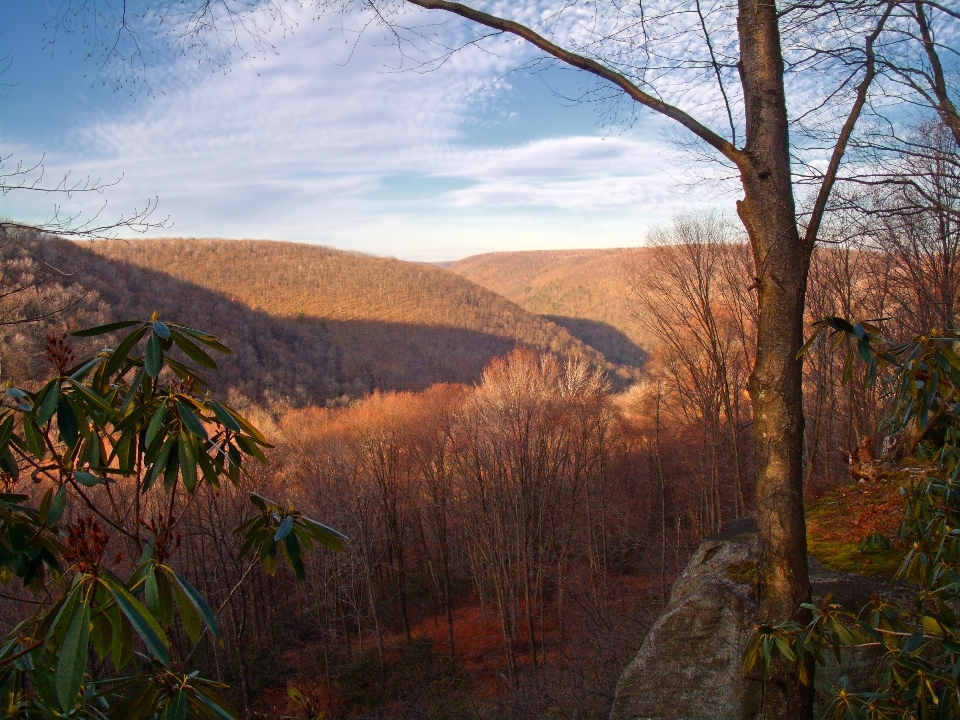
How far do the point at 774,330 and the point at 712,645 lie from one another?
321 cm

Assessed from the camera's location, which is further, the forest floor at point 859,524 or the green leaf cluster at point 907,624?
the forest floor at point 859,524

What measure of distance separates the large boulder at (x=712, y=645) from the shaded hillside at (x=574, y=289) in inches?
2266

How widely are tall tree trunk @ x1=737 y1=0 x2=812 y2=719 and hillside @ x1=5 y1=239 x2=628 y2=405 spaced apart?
102 ft

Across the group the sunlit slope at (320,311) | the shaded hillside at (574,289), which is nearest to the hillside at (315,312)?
the sunlit slope at (320,311)

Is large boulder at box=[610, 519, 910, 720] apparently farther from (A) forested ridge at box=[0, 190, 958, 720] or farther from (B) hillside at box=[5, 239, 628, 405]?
(B) hillside at box=[5, 239, 628, 405]

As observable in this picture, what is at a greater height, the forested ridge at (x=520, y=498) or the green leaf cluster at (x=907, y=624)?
the green leaf cluster at (x=907, y=624)

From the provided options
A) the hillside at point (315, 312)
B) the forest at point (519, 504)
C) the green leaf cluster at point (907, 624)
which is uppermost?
the hillside at point (315, 312)

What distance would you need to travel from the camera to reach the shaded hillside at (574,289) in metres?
86.3

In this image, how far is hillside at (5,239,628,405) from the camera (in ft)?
142

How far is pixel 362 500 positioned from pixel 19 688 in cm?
1811

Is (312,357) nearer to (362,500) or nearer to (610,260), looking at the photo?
(362,500)

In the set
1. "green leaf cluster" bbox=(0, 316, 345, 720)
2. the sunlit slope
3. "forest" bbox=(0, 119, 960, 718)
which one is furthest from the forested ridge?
the sunlit slope

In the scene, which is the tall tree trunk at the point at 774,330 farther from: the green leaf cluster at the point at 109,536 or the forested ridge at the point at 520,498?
the forested ridge at the point at 520,498

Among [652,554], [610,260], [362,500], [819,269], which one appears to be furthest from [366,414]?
[610,260]
